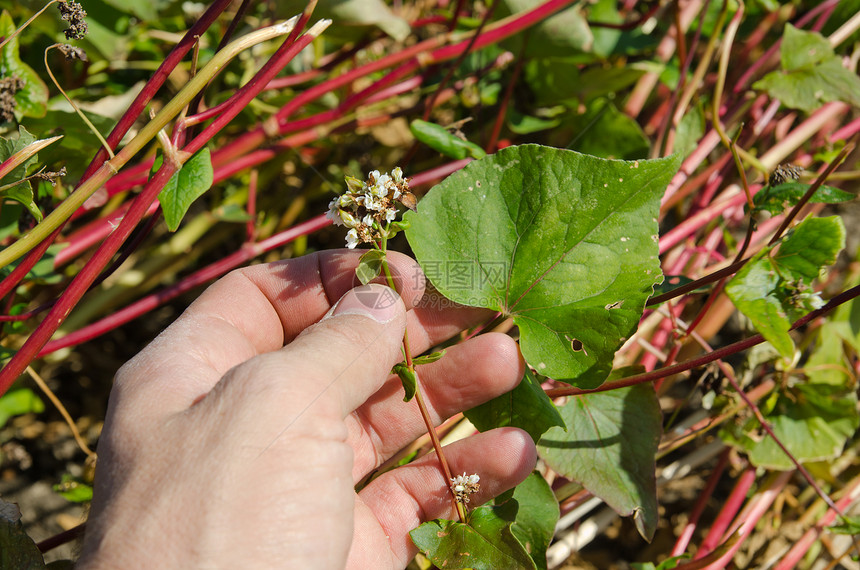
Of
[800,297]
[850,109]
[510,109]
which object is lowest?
[850,109]

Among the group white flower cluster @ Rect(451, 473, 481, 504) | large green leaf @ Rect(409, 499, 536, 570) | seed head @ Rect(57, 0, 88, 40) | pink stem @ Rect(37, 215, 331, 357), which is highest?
seed head @ Rect(57, 0, 88, 40)

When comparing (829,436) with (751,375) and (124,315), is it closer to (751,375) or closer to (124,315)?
(751,375)

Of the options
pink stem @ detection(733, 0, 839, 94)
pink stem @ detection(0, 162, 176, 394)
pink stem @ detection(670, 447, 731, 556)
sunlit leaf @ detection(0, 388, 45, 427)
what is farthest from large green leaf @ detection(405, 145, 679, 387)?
sunlit leaf @ detection(0, 388, 45, 427)

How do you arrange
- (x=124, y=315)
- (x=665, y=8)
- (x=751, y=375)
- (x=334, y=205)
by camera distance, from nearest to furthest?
(x=334, y=205)
(x=124, y=315)
(x=751, y=375)
(x=665, y=8)

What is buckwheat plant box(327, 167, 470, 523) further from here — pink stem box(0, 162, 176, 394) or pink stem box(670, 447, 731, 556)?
pink stem box(670, 447, 731, 556)

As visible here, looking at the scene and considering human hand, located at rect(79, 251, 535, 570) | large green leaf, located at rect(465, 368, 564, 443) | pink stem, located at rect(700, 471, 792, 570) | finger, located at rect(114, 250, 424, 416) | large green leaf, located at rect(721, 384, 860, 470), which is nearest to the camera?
human hand, located at rect(79, 251, 535, 570)

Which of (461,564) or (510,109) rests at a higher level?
(510,109)

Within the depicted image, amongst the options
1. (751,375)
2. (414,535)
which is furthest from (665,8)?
(414,535)
